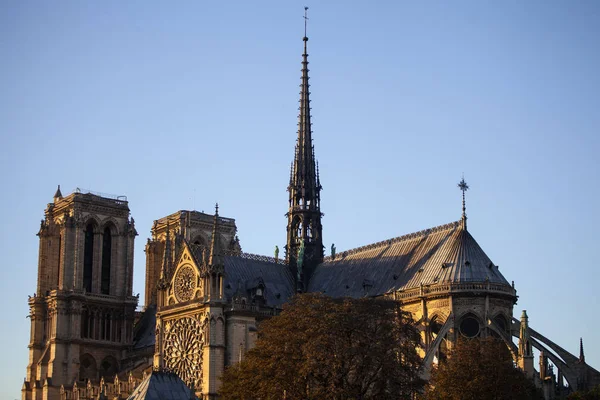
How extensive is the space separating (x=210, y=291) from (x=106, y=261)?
41.5 metres

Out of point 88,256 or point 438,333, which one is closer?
point 438,333

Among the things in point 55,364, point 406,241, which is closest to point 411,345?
point 406,241

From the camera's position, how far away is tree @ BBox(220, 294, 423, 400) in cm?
6800

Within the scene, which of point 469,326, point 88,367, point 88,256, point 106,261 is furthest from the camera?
point 106,261

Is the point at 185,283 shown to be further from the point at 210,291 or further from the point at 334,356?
the point at 334,356

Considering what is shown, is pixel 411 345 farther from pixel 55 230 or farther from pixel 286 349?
pixel 55 230

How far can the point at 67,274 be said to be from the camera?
416 feet

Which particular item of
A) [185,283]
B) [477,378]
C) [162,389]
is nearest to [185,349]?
[185,283]

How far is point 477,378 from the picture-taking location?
69.3 m

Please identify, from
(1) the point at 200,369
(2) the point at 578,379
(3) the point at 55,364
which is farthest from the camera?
(3) the point at 55,364

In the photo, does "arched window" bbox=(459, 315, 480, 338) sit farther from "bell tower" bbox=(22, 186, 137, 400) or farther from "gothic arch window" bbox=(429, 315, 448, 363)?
"bell tower" bbox=(22, 186, 137, 400)

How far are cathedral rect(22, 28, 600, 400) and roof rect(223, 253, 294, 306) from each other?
13 cm

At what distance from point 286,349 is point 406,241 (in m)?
27.9

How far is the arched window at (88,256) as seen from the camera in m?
129
